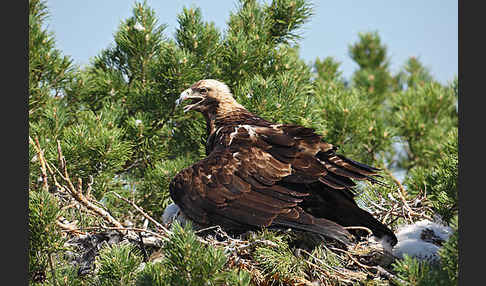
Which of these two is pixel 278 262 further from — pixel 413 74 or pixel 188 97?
pixel 413 74

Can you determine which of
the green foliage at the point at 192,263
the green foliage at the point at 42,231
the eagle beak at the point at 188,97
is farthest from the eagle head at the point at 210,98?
the green foliage at the point at 192,263

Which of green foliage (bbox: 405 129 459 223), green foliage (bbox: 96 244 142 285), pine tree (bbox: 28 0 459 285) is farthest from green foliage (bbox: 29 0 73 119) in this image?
Answer: green foliage (bbox: 405 129 459 223)

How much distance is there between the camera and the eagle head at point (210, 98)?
3.97 meters

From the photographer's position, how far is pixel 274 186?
10.3 ft

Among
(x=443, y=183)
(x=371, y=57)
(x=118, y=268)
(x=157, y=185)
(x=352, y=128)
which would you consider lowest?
(x=118, y=268)

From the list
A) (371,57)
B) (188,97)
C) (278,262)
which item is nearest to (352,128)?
(188,97)

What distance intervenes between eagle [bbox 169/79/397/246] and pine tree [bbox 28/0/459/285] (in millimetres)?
154

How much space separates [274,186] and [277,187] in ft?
0.06

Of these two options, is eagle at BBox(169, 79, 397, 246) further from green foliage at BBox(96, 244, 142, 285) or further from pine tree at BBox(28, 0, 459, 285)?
green foliage at BBox(96, 244, 142, 285)

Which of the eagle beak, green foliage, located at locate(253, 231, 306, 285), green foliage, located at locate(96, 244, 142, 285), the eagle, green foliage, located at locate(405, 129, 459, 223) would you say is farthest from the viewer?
the eagle beak

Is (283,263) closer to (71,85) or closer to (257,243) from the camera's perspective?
(257,243)

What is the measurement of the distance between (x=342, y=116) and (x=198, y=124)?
1214 millimetres

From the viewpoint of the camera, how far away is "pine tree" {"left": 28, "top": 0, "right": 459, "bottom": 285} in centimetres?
282

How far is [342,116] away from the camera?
15.5 ft
